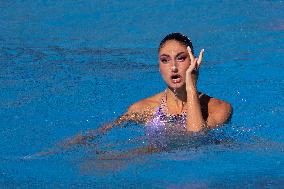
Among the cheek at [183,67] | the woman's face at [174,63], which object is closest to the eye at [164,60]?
the woman's face at [174,63]

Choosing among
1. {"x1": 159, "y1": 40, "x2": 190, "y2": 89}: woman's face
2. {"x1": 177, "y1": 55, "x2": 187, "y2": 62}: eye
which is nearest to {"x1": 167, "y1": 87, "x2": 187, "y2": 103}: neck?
{"x1": 159, "y1": 40, "x2": 190, "y2": 89}: woman's face

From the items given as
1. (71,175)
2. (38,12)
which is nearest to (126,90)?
(71,175)

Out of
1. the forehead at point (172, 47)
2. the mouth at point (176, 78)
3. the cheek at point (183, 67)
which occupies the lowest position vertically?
the mouth at point (176, 78)

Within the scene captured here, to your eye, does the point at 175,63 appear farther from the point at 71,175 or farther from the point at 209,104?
the point at 71,175

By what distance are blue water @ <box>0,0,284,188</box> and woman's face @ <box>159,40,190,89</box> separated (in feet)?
1.43

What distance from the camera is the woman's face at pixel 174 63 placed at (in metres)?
5.54

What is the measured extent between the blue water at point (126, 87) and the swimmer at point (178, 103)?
0.09 meters

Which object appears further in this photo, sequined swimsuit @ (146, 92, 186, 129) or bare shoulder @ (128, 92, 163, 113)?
bare shoulder @ (128, 92, 163, 113)

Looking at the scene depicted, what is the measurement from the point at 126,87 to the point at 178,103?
1729 millimetres

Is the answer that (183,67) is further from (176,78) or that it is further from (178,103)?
(178,103)

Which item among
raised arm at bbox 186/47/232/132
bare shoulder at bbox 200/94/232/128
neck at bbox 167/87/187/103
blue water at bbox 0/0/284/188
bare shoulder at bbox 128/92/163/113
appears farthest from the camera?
bare shoulder at bbox 128/92/163/113

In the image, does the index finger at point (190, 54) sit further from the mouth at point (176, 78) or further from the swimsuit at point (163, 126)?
the swimsuit at point (163, 126)

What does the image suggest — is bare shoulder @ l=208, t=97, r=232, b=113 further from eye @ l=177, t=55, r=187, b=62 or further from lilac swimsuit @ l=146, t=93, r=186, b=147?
eye @ l=177, t=55, r=187, b=62

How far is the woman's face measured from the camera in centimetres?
554
